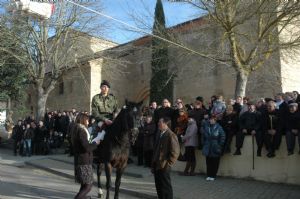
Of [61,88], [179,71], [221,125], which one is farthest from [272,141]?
[61,88]

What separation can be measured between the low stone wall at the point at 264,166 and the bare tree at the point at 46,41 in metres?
17.9

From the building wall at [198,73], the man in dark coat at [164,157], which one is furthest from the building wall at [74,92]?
the man in dark coat at [164,157]

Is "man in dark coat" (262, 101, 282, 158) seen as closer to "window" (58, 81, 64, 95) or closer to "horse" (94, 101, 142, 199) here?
"horse" (94, 101, 142, 199)

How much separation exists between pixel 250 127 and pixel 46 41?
20391mm

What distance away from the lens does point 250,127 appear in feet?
42.8

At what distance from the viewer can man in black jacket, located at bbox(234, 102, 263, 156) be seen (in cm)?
1277

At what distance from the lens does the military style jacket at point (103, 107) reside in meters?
11.4

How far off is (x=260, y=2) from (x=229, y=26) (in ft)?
6.55

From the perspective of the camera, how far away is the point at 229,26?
56.6ft

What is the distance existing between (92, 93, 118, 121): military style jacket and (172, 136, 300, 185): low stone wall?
4.31 metres

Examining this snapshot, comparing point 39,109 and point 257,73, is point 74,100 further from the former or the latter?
point 257,73

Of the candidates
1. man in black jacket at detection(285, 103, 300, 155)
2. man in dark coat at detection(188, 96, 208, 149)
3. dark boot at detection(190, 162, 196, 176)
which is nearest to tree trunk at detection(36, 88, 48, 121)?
man in dark coat at detection(188, 96, 208, 149)

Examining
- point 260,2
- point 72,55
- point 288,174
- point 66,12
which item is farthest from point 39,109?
point 288,174

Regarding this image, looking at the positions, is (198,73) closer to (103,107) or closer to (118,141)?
(103,107)
